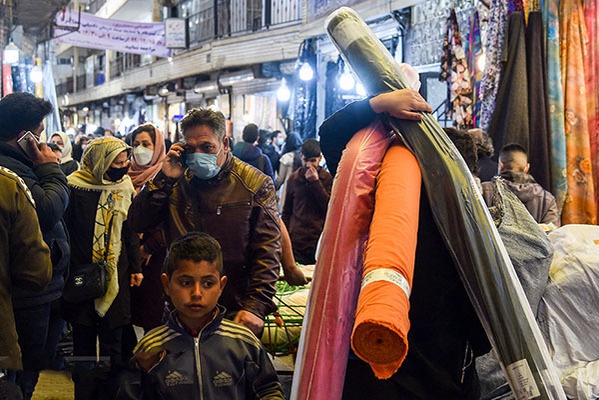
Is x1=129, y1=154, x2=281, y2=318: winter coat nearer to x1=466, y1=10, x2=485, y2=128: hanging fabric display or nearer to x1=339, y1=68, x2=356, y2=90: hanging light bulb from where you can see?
x1=466, y1=10, x2=485, y2=128: hanging fabric display

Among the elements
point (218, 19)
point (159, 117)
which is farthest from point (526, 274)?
point (159, 117)

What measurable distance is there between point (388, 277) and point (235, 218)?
5.03ft

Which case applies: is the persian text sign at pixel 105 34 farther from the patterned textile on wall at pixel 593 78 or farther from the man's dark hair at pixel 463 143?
the man's dark hair at pixel 463 143

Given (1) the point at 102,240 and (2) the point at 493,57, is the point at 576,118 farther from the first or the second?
(1) the point at 102,240

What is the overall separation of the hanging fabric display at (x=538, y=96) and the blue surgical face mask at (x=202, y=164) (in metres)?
2.85

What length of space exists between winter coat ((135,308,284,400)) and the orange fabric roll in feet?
3.08

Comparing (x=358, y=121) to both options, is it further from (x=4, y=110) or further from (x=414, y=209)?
(x=4, y=110)

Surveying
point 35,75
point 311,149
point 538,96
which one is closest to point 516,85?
point 538,96

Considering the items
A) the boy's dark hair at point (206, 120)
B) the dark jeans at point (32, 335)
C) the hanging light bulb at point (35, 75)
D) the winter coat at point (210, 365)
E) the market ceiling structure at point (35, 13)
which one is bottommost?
the dark jeans at point (32, 335)

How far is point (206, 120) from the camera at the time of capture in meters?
3.21

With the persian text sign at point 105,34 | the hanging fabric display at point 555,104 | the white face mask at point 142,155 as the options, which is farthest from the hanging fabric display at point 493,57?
the persian text sign at point 105,34

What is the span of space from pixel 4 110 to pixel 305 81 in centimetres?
954

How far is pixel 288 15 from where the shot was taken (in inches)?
698

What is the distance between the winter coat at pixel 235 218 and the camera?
3.23 metres
